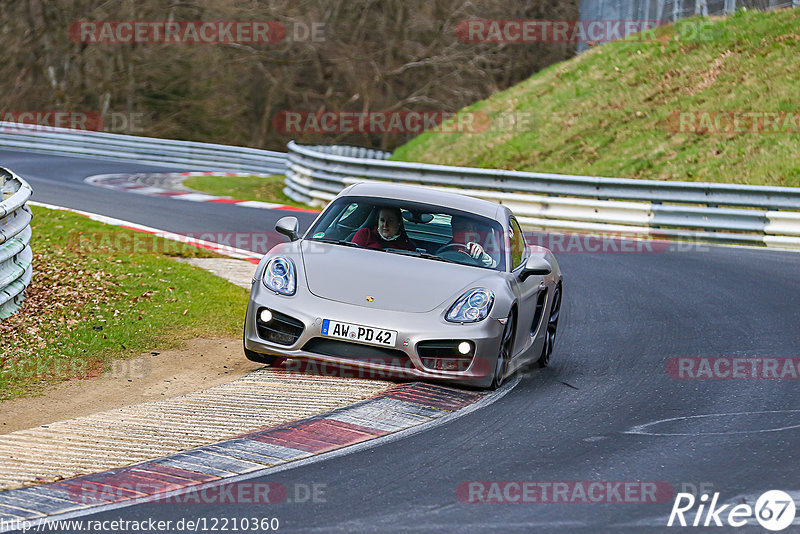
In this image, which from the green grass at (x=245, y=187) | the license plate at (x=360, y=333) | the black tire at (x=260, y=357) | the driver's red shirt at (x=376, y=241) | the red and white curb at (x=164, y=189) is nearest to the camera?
the license plate at (x=360, y=333)

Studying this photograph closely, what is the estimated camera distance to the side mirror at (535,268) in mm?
8570

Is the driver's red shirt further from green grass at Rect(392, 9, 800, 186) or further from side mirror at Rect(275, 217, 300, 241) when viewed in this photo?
green grass at Rect(392, 9, 800, 186)

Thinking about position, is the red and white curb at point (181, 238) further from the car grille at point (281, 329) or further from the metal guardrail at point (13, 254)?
the car grille at point (281, 329)

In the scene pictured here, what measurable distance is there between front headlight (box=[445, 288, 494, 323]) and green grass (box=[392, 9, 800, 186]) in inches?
619

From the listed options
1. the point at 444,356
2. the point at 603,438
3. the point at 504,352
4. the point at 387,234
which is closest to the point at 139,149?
the point at 387,234

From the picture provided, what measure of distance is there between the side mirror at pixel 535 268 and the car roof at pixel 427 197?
604 mm

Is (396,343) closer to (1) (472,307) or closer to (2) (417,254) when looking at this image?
(1) (472,307)

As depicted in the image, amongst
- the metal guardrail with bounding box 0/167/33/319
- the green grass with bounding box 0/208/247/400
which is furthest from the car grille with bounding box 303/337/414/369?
the metal guardrail with bounding box 0/167/33/319

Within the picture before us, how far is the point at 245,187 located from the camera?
2684cm

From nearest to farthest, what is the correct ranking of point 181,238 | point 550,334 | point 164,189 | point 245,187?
point 550,334 → point 181,238 → point 164,189 → point 245,187

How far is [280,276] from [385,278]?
2.55 feet

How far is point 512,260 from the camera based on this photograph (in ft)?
29.1

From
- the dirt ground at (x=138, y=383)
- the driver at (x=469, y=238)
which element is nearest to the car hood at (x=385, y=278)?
the driver at (x=469, y=238)

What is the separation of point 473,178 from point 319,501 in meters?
16.0
